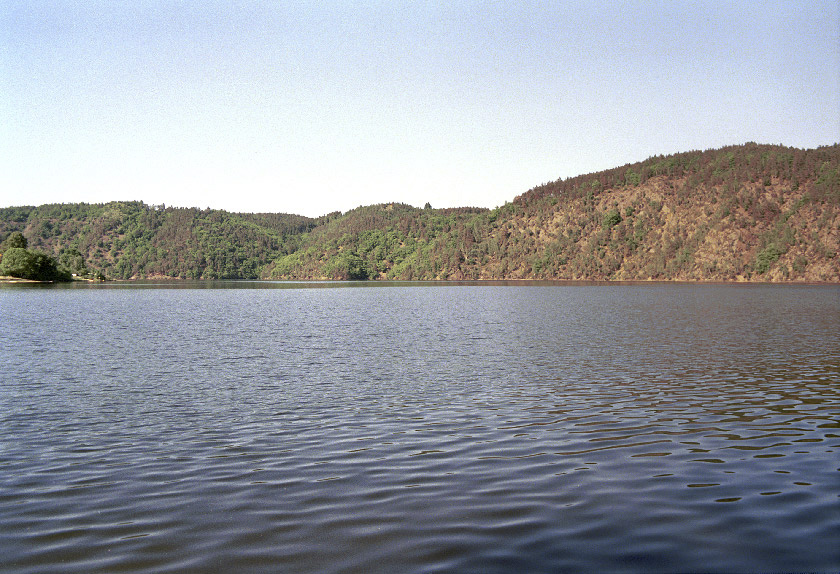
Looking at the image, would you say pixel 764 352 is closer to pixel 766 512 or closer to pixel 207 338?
pixel 766 512

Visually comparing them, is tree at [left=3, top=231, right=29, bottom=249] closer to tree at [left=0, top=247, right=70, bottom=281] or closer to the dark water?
tree at [left=0, top=247, right=70, bottom=281]

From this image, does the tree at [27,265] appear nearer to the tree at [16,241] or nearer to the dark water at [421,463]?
the tree at [16,241]

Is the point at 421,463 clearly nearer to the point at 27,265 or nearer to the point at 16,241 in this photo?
the point at 27,265

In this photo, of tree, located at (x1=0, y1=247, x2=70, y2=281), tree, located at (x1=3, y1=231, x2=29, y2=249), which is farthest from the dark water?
tree, located at (x1=3, y1=231, x2=29, y2=249)

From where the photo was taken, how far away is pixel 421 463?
44.2ft

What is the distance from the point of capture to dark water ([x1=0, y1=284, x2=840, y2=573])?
9.09 m

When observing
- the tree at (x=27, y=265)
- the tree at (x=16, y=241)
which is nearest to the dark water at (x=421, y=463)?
the tree at (x=27, y=265)

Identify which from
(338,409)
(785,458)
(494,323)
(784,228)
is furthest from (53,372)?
(784,228)

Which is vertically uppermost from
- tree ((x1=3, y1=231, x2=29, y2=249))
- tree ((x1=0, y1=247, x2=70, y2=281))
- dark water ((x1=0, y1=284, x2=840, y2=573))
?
tree ((x1=3, y1=231, x2=29, y2=249))

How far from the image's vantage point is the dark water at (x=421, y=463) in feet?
29.8

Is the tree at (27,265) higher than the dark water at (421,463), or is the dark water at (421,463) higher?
the tree at (27,265)

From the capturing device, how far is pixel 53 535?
9789mm

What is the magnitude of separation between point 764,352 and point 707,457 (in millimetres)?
20912

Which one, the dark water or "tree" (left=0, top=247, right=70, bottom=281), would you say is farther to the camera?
"tree" (left=0, top=247, right=70, bottom=281)
